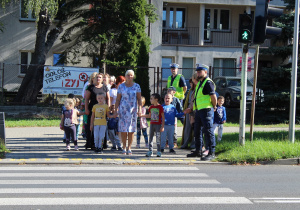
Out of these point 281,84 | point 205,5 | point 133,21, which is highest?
point 205,5

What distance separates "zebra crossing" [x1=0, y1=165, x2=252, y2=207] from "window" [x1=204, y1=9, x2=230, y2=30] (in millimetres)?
24856

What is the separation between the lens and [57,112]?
21719 millimetres

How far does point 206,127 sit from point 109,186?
3507 mm

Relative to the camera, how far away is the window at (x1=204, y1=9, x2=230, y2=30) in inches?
1312

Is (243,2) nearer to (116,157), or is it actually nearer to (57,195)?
(116,157)

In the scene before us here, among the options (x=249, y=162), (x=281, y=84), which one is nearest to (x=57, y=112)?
(x=281, y=84)

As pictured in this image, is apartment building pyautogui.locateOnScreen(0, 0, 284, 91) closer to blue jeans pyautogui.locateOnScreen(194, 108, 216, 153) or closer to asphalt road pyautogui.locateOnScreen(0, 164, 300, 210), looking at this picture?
blue jeans pyautogui.locateOnScreen(194, 108, 216, 153)

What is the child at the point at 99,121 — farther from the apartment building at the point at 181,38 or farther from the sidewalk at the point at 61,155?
the apartment building at the point at 181,38

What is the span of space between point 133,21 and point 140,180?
16.9m

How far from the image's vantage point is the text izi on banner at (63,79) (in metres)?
21.3

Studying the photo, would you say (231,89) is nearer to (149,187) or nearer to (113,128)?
(113,128)

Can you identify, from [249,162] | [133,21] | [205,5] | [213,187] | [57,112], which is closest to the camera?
[213,187]

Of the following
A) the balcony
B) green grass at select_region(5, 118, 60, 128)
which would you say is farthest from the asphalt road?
the balcony

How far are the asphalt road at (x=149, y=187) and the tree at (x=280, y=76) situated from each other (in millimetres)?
11439
